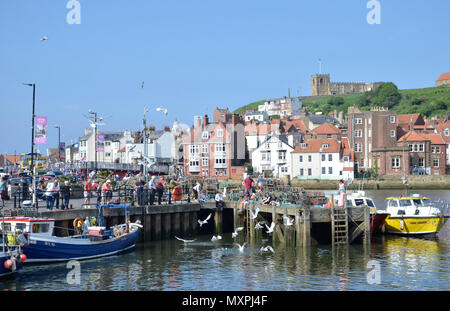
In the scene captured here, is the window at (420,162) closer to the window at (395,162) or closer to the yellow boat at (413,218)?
the window at (395,162)

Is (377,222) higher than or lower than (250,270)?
higher

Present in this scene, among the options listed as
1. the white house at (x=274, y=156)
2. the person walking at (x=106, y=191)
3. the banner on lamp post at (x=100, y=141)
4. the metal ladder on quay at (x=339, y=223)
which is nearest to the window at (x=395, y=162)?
the white house at (x=274, y=156)

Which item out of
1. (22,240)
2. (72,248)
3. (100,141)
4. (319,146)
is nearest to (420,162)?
(319,146)

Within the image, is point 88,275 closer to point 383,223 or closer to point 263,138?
point 383,223

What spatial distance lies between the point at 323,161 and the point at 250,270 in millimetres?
71927

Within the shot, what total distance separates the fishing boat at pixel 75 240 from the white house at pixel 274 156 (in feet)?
232

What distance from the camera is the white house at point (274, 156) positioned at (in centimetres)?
10388

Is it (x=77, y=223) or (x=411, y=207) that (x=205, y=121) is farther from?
(x=77, y=223)

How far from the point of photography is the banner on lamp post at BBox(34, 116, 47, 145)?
38594mm

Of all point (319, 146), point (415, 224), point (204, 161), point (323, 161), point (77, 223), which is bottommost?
point (415, 224)

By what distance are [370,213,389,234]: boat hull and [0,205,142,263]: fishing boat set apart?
15.2 meters

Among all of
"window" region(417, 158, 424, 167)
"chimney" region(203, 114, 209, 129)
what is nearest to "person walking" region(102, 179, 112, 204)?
"chimney" region(203, 114, 209, 129)

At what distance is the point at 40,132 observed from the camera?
38969mm

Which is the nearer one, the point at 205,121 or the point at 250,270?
the point at 250,270
